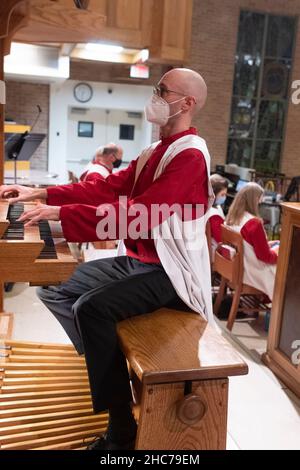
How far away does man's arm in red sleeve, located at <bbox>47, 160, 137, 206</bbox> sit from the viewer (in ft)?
7.82

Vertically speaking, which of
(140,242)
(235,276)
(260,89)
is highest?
(260,89)

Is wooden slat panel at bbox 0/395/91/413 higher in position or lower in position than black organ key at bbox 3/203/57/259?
lower

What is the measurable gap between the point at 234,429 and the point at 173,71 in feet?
6.28

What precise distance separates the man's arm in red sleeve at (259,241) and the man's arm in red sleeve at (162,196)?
2.16m

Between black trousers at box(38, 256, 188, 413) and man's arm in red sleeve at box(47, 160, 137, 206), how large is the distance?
1.43ft

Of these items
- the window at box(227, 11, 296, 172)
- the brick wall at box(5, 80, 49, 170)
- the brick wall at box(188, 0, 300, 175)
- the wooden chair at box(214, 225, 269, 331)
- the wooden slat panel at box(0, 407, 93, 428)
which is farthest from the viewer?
the window at box(227, 11, 296, 172)

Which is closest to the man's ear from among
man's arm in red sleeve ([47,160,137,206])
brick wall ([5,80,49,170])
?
man's arm in red sleeve ([47,160,137,206])

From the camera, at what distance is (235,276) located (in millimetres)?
4180

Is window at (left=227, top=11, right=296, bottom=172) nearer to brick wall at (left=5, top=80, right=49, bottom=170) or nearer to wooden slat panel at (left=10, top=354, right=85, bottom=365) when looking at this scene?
brick wall at (left=5, top=80, right=49, bottom=170)

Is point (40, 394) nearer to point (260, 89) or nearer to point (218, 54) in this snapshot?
point (218, 54)

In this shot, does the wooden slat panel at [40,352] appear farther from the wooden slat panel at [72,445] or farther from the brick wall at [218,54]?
the brick wall at [218,54]

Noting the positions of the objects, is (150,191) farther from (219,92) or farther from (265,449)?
(219,92)

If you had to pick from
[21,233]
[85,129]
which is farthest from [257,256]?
[85,129]

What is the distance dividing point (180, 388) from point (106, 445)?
21.8 inches
